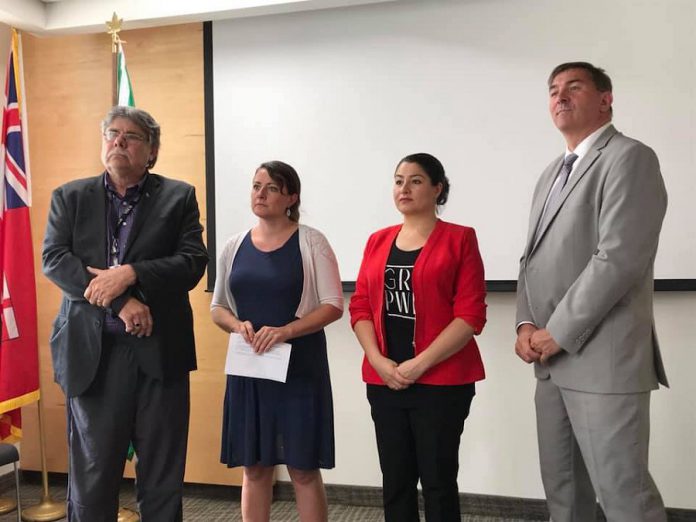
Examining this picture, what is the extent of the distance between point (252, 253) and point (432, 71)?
152 centimetres

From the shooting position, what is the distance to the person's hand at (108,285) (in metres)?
2.12

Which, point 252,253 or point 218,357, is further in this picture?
point 218,357

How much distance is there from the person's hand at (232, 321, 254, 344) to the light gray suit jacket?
983 mm

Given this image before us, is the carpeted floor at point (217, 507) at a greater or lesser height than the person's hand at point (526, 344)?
lesser

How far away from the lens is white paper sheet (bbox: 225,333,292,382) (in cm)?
231

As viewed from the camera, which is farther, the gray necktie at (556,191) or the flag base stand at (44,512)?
the flag base stand at (44,512)

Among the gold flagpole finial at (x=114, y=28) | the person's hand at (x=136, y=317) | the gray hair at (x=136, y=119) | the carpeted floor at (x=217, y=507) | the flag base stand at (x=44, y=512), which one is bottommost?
the carpeted floor at (x=217, y=507)

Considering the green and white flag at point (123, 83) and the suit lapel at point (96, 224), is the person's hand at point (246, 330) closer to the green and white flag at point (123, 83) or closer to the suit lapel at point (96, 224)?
the suit lapel at point (96, 224)

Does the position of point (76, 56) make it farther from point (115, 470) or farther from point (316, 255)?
point (115, 470)

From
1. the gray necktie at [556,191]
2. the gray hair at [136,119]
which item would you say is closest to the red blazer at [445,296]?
the gray necktie at [556,191]

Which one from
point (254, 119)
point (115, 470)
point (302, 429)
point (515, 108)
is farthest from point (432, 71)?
point (115, 470)

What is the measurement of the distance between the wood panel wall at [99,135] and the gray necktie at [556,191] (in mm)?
2070

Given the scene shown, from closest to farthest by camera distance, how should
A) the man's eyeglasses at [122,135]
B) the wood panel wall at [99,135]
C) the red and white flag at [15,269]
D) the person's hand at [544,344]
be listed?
the person's hand at [544,344] < the man's eyeglasses at [122,135] < the red and white flag at [15,269] < the wood panel wall at [99,135]

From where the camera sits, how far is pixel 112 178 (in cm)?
234
